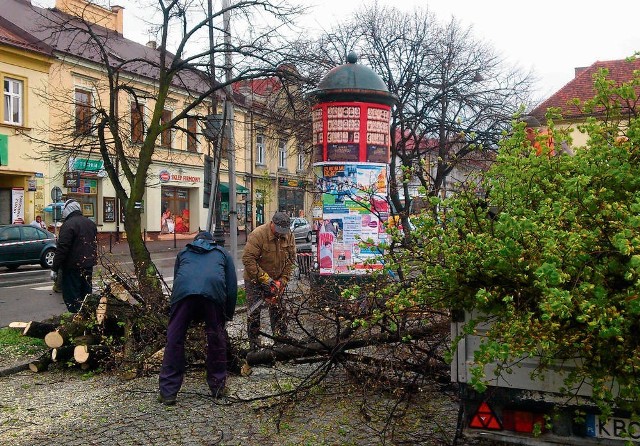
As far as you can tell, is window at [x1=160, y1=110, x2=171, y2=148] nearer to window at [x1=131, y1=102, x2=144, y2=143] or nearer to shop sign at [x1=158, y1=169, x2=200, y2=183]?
window at [x1=131, y1=102, x2=144, y2=143]

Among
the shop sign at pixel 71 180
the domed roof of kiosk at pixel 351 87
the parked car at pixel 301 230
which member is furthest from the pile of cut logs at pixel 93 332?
the parked car at pixel 301 230

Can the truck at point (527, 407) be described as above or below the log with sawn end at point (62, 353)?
above

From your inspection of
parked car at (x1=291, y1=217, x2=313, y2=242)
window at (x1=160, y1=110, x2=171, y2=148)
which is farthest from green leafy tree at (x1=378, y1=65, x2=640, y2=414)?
parked car at (x1=291, y1=217, x2=313, y2=242)

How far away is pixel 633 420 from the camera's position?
3191 mm

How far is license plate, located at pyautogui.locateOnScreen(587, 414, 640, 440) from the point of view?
3.32 meters

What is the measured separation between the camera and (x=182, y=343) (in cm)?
563

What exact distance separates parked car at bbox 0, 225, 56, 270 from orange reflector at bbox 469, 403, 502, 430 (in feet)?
60.5

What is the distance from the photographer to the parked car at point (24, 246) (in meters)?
19.7

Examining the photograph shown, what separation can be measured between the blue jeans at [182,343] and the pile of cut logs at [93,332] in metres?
1.16

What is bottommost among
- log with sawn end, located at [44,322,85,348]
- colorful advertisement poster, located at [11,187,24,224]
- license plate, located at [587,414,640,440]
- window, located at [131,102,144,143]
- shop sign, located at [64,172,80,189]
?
log with sawn end, located at [44,322,85,348]

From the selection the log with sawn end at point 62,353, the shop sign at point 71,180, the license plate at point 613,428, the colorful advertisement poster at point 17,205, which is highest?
the shop sign at point 71,180

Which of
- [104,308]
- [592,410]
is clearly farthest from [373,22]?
[592,410]

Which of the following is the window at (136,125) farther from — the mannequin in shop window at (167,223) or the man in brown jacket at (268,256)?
the mannequin in shop window at (167,223)

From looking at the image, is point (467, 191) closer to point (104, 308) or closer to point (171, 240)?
point (104, 308)
